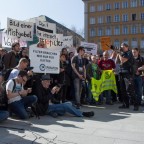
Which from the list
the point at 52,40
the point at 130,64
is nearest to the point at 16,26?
the point at 52,40

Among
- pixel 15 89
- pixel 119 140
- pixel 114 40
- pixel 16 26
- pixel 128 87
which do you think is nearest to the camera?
pixel 119 140

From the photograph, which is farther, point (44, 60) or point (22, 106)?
point (44, 60)

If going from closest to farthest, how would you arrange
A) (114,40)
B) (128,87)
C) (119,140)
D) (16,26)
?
1. (119,140)
2. (128,87)
3. (16,26)
4. (114,40)

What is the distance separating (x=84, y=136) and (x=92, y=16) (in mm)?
89048

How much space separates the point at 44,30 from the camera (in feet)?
40.1

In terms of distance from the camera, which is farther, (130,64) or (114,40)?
(114,40)

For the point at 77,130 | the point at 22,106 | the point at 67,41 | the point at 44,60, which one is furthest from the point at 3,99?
the point at 67,41

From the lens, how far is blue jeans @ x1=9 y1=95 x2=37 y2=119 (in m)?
8.19

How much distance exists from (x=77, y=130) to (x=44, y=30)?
577cm

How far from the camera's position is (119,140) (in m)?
6.53

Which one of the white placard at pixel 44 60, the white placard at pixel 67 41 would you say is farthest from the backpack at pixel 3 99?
the white placard at pixel 67 41

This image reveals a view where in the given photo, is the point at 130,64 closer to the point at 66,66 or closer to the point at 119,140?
the point at 66,66

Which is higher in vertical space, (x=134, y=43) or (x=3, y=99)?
(x=134, y=43)

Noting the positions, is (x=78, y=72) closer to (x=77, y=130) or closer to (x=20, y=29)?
(x=20, y=29)
